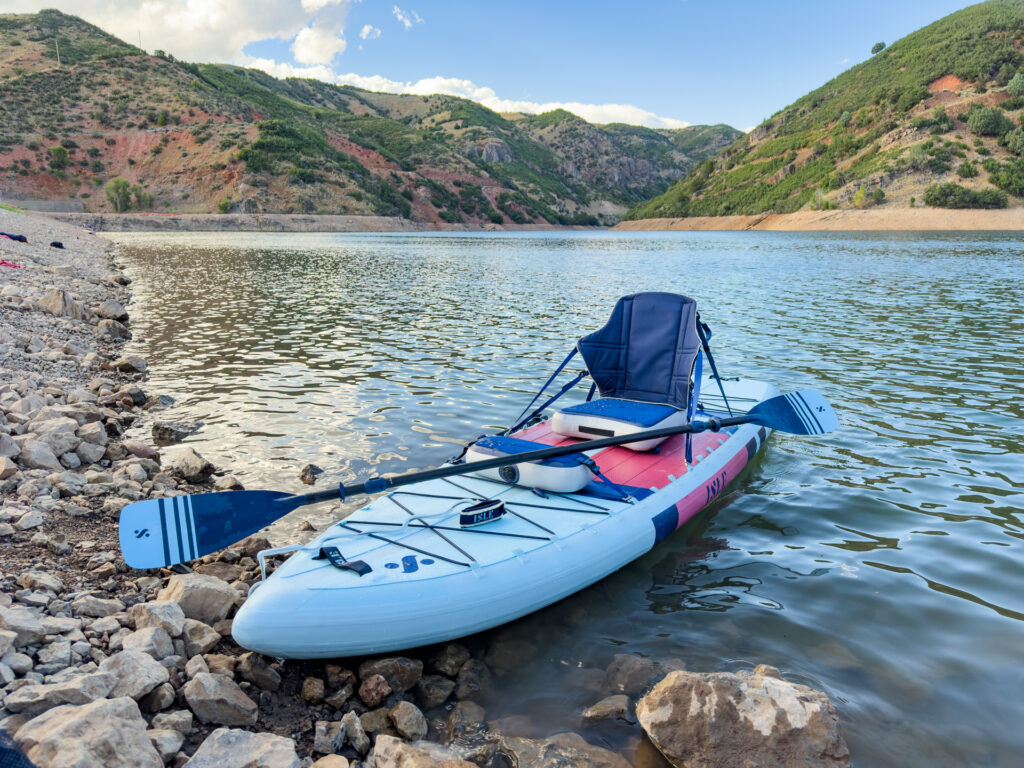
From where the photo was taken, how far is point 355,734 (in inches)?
133

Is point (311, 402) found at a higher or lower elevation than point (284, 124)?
lower

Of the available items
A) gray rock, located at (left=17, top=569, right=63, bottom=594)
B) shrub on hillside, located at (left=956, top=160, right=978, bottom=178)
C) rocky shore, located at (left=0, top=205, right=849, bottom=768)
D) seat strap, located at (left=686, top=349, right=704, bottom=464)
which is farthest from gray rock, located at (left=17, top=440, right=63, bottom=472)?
shrub on hillside, located at (left=956, top=160, right=978, bottom=178)

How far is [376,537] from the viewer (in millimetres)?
4625

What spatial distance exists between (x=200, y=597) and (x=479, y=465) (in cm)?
210

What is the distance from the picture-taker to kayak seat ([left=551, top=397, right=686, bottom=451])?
20.8 feet

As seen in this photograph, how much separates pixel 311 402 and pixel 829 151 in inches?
4170

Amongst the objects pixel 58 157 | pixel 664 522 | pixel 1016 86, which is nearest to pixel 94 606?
pixel 664 522

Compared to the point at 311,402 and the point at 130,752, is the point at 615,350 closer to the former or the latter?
the point at 311,402

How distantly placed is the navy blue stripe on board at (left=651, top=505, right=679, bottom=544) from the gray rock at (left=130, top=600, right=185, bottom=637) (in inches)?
140

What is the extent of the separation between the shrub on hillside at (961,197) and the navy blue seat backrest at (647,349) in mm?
78572

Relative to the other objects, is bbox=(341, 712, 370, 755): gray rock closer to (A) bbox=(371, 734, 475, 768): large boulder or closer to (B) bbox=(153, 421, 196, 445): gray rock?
(A) bbox=(371, 734, 475, 768): large boulder

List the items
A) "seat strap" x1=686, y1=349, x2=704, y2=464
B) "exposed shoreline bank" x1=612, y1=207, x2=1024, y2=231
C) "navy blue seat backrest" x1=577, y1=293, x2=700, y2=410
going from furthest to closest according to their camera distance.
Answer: "exposed shoreline bank" x1=612, y1=207, x2=1024, y2=231
"navy blue seat backrest" x1=577, y1=293, x2=700, y2=410
"seat strap" x1=686, y1=349, x2=704, y2=464

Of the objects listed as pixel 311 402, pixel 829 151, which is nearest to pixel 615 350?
pixel 311 402

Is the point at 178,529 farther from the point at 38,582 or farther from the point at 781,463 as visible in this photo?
the point at 781,463
